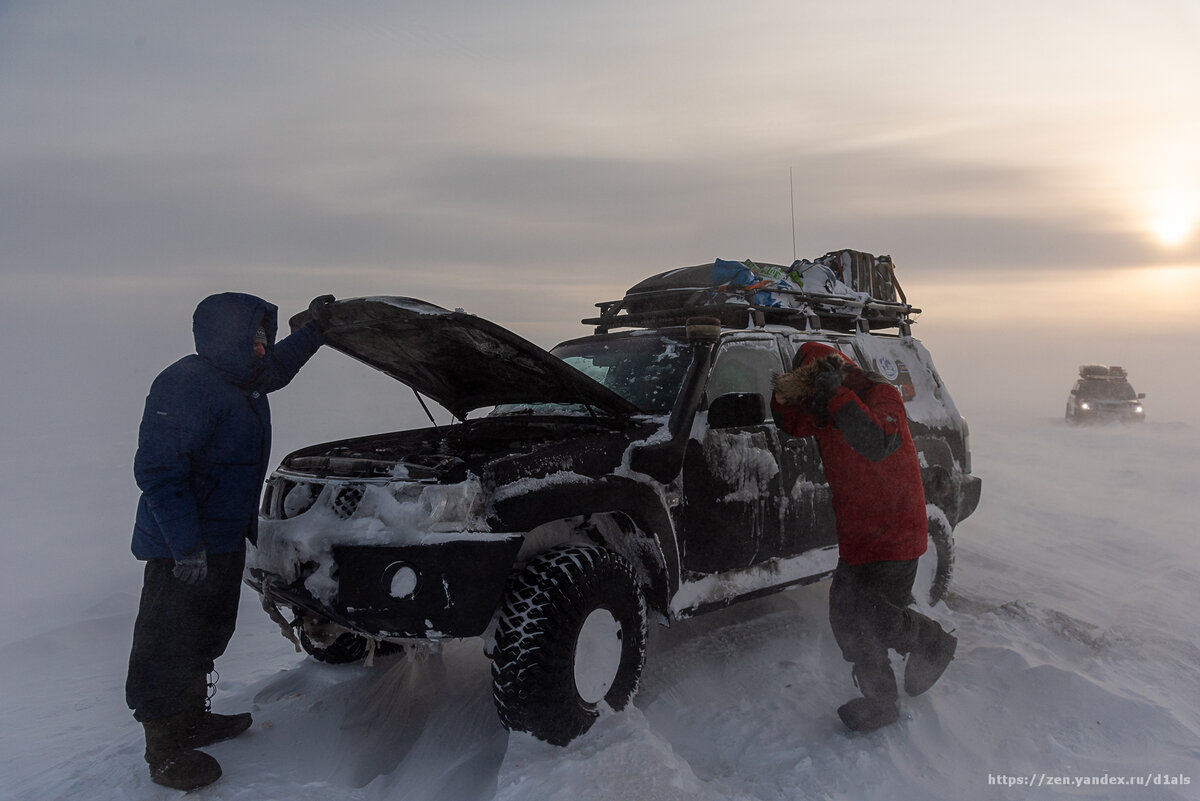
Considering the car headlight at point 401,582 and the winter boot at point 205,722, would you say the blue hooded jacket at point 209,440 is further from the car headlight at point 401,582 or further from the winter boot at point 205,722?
the car headlight at point 401,582

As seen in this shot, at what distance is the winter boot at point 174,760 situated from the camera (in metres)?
2.92

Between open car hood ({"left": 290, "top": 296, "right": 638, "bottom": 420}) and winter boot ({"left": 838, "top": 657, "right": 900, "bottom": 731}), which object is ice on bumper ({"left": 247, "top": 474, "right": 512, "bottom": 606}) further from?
winter boot ({"left": 838, "top": 657, "right": 900, "bottom": 731})

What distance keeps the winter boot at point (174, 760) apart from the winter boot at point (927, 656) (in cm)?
322

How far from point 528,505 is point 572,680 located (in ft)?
2.36

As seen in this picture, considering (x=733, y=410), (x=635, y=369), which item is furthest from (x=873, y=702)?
(x=635, y=369)

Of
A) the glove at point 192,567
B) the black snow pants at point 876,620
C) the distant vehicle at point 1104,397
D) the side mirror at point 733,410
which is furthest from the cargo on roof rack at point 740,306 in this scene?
the distant vehicle at point 1104,397

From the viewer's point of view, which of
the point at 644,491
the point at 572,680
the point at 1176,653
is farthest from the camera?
the point at 1176,653

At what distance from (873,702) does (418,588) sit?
2.24 meters

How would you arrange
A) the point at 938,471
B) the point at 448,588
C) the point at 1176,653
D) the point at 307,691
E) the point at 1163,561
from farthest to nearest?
1. the point at 1163,561
2. the point at 938,471
3. the point at 1176,653
4. the point at 307,691
5. the point at 448,588

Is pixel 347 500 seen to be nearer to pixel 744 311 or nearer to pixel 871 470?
pixel 871 470

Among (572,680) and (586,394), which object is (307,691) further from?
(586,394)

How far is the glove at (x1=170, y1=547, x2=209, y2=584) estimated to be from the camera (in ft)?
9.71

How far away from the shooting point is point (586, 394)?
3516mm

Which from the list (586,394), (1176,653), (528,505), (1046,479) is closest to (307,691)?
(528,505)
